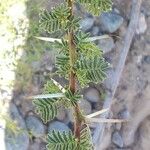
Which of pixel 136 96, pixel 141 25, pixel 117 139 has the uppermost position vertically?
pixel 141 25

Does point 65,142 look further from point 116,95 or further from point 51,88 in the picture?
point 116,95

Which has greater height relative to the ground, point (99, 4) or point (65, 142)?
point (99, 4)

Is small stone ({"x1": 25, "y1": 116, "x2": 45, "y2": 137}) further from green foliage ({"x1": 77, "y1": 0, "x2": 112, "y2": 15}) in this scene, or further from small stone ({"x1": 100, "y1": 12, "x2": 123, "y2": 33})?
green foliage ({"x1": 77, "y1": 0, "x2": 112, "y2": 15})

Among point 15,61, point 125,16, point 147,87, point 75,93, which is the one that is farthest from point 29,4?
point 75,93

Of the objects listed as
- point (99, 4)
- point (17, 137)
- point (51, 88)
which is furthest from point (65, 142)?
point (17, 137)

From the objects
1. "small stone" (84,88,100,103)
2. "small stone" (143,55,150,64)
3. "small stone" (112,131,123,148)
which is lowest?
"small stone" (112,131,123,148)

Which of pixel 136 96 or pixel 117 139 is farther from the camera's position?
pixel 136 96

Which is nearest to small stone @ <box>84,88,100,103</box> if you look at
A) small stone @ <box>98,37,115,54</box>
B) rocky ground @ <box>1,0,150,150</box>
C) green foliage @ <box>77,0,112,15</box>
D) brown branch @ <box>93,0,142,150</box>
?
rocky ground @ <box>1,0,150,150</box>

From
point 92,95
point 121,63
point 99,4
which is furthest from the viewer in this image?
point 121,63
